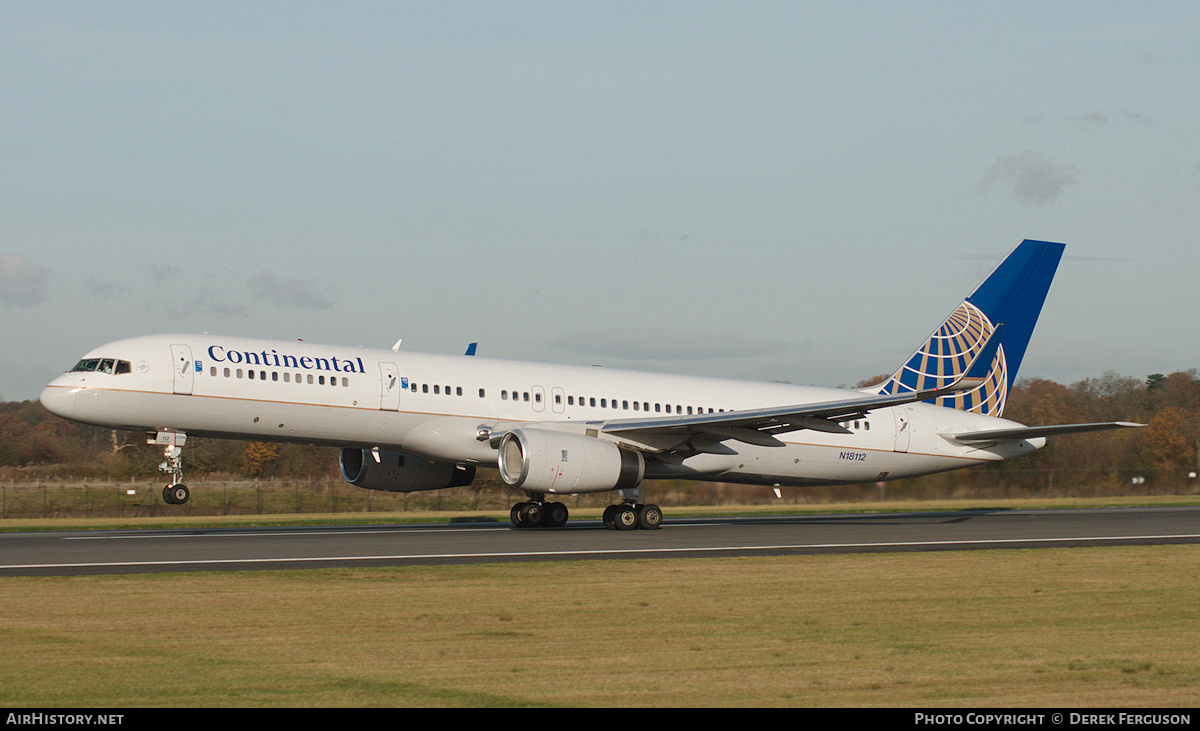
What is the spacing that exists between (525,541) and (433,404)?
592cm

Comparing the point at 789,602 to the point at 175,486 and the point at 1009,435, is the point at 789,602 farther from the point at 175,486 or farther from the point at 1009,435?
the point at 1009,435

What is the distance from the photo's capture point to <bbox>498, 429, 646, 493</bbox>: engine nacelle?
2662 centimetres

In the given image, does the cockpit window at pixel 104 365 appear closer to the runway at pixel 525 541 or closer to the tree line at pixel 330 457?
the runway at pixel 525 541

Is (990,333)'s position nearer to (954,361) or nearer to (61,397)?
(954,361)

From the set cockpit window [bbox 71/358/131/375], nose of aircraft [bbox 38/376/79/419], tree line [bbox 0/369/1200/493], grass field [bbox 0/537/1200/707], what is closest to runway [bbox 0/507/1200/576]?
grass field [bbox 0/537/1200/707]

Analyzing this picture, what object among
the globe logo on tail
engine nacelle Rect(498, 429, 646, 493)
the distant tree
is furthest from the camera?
the distant tree

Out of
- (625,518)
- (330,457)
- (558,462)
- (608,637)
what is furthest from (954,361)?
(330,457)

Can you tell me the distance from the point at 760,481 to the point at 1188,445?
122 ft

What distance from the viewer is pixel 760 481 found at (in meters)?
33.8

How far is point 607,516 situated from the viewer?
2983cm

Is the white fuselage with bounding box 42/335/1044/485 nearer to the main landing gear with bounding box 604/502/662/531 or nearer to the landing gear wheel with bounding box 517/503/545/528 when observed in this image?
the main landing gear with bounding box 604/502/662/531

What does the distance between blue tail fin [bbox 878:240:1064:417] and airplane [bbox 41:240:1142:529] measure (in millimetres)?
527

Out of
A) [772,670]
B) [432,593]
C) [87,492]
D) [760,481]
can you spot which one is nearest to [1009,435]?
[760,481]

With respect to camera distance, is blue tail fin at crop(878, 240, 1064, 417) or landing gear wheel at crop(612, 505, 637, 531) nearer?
landing gear wheel at crop(612, 505, 637, 531)
